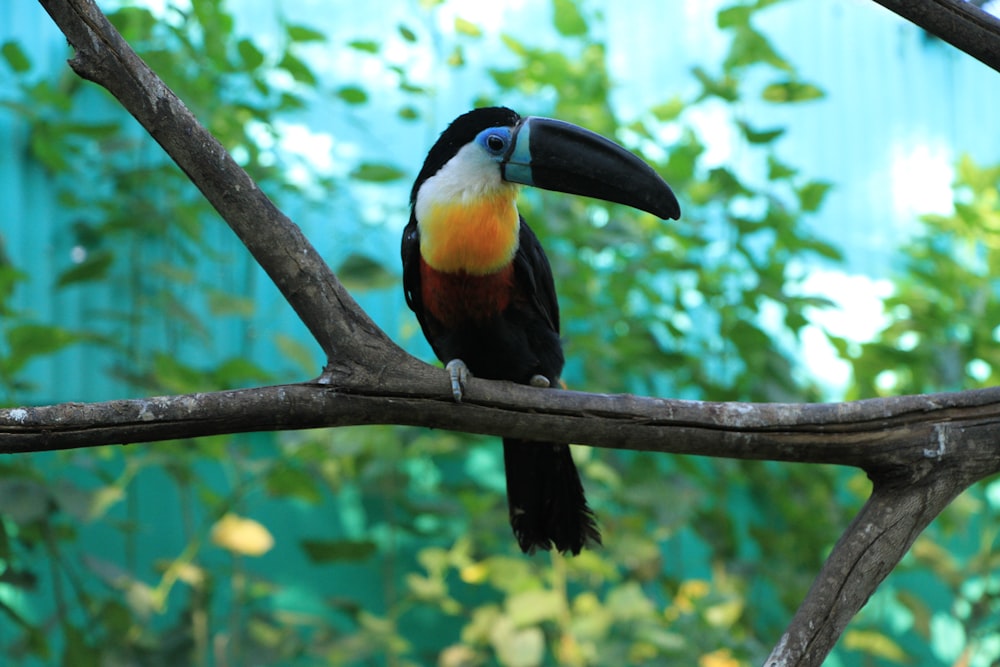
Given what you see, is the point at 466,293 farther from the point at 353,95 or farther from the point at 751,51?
the point at 751,51

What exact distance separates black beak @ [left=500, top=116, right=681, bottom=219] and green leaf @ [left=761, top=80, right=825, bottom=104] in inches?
47.5

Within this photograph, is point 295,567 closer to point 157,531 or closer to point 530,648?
point 157,531

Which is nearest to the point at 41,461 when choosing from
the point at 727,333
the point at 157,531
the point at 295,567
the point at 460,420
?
the point at 157,531

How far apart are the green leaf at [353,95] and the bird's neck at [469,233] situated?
37.6 inches

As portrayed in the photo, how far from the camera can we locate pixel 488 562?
273cm

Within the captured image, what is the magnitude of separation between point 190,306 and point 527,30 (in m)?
1.71

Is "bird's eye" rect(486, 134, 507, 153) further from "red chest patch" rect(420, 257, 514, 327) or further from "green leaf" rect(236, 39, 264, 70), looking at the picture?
"green leaf" rect(236, 39, 264, 70)

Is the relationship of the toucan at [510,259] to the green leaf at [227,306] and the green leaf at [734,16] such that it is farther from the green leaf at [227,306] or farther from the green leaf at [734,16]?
the green leaf at [734,16]

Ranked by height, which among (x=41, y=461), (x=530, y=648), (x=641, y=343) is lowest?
(x=530, y=648)

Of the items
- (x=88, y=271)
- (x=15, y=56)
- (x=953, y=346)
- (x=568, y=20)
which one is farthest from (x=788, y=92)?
(x=15, y=56)

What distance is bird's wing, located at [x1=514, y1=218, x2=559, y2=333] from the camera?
204 centimetres

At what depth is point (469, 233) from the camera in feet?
6.24

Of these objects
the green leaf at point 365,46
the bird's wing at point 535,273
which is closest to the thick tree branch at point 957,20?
the bird's wing at point 535,273

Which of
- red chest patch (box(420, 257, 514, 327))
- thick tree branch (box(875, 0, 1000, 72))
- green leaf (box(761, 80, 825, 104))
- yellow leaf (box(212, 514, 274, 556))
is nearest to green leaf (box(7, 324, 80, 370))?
yellow leaf (box(212, 514, 274, 556))
